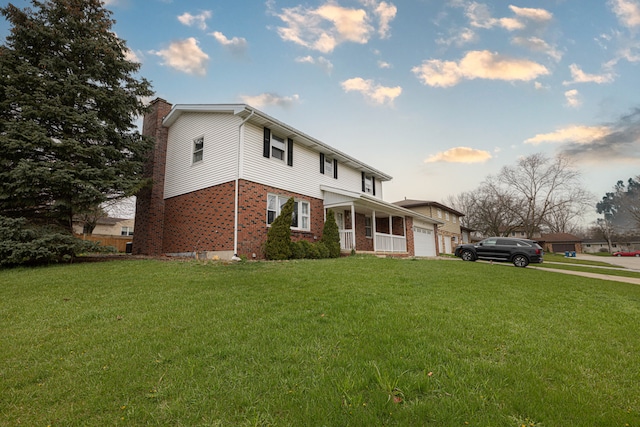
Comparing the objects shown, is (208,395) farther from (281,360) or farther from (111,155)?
(111,155)

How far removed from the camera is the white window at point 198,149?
14.2m

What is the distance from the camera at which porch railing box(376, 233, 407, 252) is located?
17.4 m


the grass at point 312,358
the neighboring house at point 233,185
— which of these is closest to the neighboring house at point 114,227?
the neighboring house at point 233,185

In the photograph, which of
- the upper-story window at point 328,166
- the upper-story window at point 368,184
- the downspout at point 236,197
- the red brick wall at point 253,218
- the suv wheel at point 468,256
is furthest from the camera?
the upper-story window at point 368,184

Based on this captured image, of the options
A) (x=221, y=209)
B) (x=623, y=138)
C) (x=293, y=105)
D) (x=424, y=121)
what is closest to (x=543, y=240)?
(x=623, y=138)

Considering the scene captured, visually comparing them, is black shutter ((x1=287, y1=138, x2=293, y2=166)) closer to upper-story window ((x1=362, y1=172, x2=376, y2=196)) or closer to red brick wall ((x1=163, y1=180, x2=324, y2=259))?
red brick wall ((x1=163, y1=180, x2=324, y2=259))

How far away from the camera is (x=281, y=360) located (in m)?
3.18

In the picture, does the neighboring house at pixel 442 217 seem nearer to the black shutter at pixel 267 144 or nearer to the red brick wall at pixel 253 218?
the black shutter at pixel 267 144

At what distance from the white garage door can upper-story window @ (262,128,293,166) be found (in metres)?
12.2

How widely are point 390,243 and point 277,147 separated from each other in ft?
29.2

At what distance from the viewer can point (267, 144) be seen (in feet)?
43.7

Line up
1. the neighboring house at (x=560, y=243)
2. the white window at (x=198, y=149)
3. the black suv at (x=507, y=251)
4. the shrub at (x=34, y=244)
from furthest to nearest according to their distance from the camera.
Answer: the neighboring house at (x=560, y=243) < the black suv at (x=507, y=251) < the white window at (x=198, y=149) < the shrub at (x=34, y=244)

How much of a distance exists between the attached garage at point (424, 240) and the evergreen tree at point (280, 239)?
42.4ft

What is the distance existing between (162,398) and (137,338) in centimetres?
152
